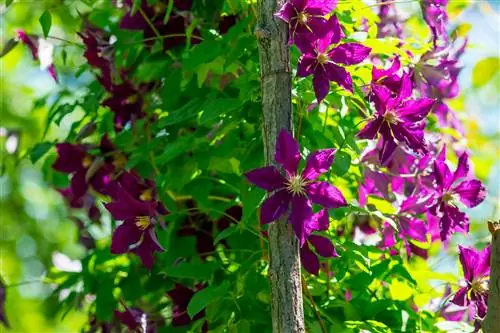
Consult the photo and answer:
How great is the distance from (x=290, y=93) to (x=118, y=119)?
508 mm

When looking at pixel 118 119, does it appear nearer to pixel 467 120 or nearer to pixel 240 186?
pixel 240 186

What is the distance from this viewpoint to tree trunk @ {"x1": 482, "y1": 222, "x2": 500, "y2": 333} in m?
1.03

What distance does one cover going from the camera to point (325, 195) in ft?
3.56

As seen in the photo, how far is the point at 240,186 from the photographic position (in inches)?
50.3

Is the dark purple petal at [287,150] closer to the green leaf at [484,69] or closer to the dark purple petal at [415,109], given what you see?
the dark purple petal at [415,109]

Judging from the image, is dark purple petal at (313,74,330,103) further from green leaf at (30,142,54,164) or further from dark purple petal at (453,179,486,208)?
green leaf at (30,142,54,164)

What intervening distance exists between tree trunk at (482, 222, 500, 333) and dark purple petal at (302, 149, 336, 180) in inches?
7.4

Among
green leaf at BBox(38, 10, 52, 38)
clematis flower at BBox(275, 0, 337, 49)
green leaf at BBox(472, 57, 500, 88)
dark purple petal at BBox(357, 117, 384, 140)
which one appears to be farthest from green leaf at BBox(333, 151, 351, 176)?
green leaf at BBox(472, 57, 500, 88)

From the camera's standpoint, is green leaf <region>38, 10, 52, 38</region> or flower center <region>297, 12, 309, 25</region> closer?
flower center <region>297, 12, 309, 25</region>

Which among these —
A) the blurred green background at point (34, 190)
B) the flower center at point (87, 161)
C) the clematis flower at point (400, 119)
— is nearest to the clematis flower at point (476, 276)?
the clematis flower at point (400, 119)

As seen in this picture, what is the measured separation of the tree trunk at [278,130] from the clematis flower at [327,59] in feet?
0.09

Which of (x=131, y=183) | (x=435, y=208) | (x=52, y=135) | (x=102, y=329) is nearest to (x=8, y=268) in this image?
(x=52, y=135)

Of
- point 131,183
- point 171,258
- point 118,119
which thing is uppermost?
point 118,119

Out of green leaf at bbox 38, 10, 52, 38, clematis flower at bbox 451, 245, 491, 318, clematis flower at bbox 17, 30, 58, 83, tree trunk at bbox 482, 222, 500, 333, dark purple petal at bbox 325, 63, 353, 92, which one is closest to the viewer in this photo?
tree trunk at bbox 482, 222, 500, 333
